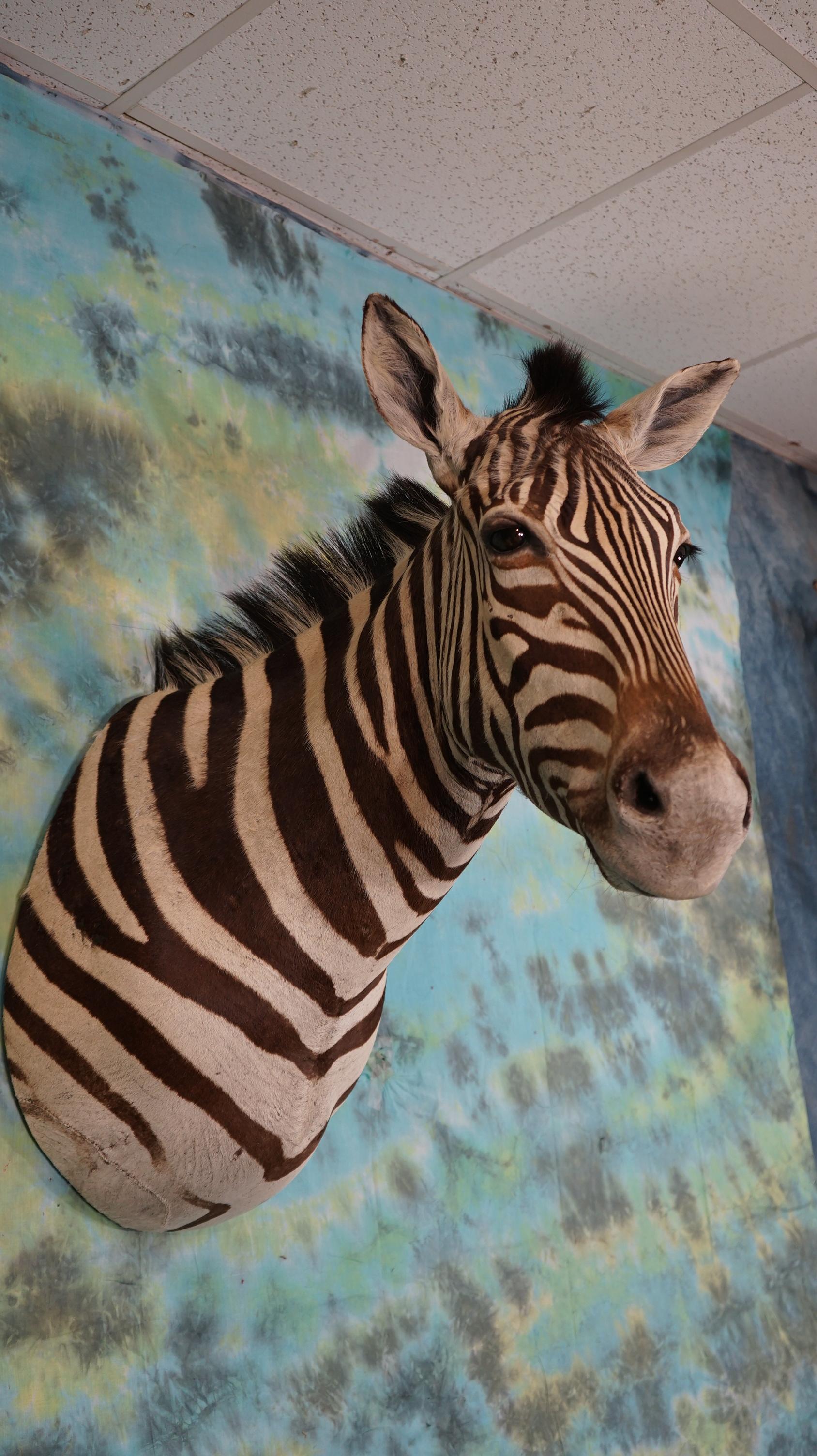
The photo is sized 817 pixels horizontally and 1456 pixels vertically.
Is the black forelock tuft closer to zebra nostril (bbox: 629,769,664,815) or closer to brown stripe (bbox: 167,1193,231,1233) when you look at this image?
zebra nostril (bbox: 629,769,664,815)

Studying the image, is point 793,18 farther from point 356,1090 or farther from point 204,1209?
point 204,1209

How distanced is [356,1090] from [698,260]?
1734 mm

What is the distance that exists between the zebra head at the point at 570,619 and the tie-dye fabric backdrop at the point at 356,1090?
0.56 metres

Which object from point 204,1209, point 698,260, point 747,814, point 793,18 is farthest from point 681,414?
point 204,1209

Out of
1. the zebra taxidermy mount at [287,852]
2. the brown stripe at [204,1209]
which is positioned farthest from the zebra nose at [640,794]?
the brown stripe at [204,1209]

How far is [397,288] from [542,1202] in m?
1.79

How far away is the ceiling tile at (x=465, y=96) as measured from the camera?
1685 millimetres

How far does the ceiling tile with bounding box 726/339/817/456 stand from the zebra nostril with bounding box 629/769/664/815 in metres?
1.98

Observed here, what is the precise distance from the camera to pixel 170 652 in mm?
1688

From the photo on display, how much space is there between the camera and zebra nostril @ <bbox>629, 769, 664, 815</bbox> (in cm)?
102

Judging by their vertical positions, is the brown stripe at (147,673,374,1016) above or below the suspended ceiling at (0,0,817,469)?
below

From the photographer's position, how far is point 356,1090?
5.96 feet

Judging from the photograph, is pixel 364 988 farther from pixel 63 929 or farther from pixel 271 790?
pixel 63 929

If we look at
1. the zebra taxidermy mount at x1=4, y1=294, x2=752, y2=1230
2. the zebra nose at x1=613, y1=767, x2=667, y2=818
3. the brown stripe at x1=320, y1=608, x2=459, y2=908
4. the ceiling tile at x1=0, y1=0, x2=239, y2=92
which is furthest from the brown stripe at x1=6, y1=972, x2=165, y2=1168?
the ceiling tile at x1=0, y1=0, x2=239, y2=92
